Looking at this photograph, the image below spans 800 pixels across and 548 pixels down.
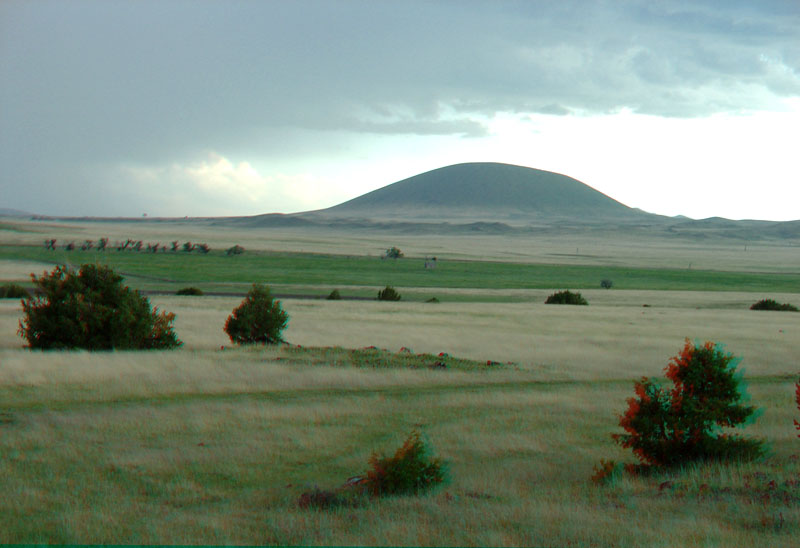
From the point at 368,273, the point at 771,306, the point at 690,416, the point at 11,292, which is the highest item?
the point at 690,416

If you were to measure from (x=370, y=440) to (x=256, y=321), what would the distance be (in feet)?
52.5

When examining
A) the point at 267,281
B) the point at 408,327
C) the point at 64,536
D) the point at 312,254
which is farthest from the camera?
the point at 312,254

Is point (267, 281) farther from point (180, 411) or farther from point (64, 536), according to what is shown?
point (64, 536)

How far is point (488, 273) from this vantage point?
87.6 m

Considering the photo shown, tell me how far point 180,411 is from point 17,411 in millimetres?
2942

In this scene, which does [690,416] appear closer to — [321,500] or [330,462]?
[330,462]

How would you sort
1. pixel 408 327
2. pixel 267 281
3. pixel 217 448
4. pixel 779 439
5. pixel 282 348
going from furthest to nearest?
1. pixel 267 281
2. pixel 408 327
3. pixel 282 348
4. pixel 779 439
5. pixel 217 448

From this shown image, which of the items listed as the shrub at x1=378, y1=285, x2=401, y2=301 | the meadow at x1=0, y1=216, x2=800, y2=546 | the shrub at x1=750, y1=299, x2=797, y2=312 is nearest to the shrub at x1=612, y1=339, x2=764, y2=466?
the meadow at x1=0, y1=216, x2=800, y2=546

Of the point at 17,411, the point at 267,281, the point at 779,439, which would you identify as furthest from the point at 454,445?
the point at 267,281

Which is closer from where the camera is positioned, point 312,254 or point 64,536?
point 64,536

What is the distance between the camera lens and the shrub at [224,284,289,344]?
27.9 metres

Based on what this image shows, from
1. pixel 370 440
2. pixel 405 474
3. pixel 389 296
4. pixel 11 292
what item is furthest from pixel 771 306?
pixel 11 292

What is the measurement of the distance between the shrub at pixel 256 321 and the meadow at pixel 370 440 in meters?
0.99

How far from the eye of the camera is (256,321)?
28.0 metres
